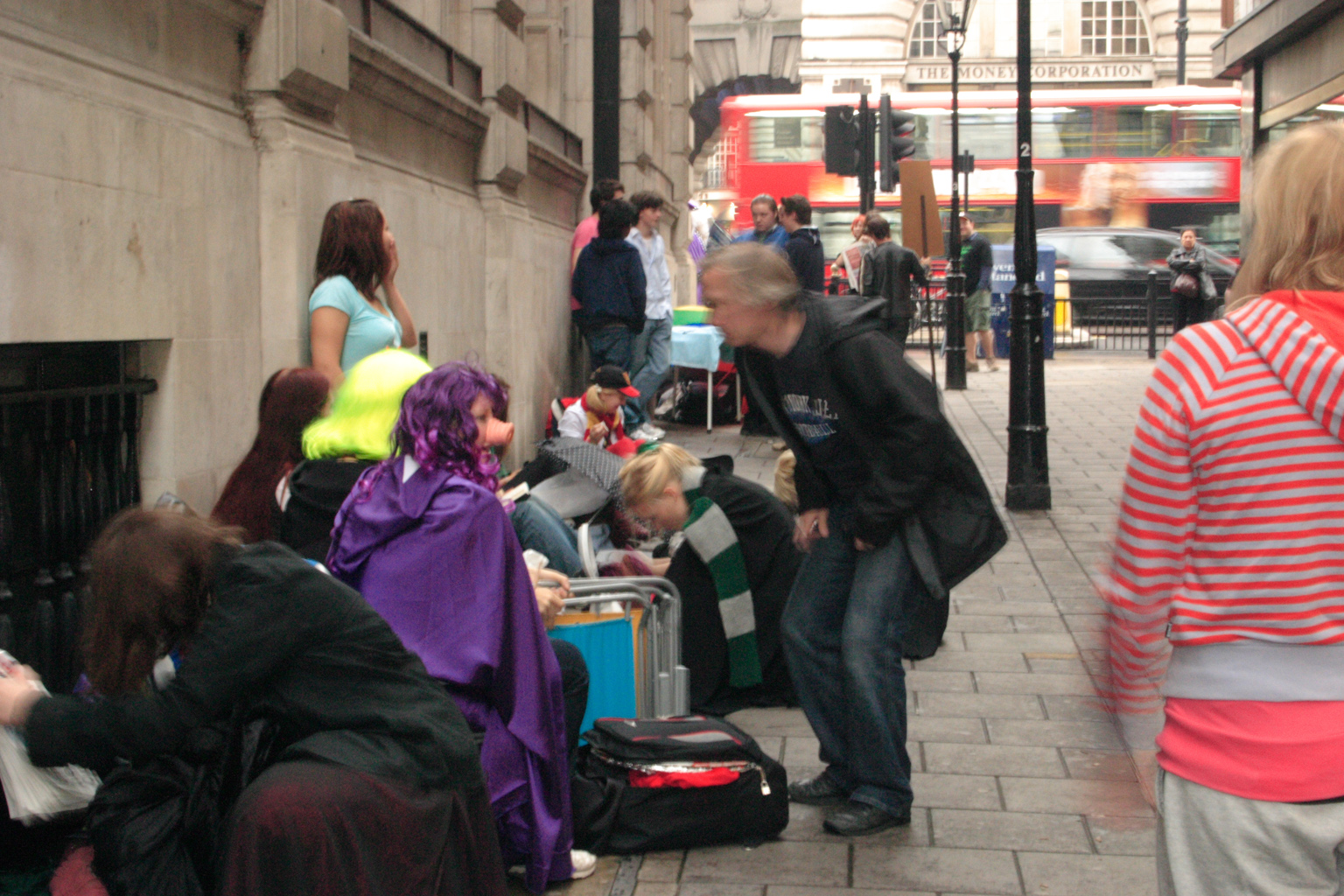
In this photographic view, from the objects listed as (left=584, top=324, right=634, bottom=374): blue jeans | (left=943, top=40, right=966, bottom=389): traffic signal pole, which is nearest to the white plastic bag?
(left=584, top=324, right=634, bottom=374): blue jeans

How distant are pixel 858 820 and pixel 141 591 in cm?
234

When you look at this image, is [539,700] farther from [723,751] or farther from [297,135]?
[297,135]

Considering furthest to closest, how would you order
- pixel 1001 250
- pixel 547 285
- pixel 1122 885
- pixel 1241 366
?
pixel 1001 250, pixel 547 285, pixel 1122 885, pixel 1241 366

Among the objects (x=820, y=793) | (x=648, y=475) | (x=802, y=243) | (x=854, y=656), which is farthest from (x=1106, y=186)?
(x=854, y=656)

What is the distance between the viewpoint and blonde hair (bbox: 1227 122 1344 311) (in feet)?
7.03

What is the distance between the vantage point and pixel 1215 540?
223cm

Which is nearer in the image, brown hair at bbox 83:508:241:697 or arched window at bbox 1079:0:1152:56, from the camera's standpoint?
brown hair at bbox 83:508:241:697

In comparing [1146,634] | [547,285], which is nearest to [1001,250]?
[547,285]

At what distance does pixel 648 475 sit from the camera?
532 cm

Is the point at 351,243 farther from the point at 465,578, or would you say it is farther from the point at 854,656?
the point at 854,656

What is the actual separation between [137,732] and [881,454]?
2.16m

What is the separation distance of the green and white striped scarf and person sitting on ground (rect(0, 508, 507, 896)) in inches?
100

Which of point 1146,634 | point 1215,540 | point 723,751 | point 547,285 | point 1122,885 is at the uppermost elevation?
point 547,285

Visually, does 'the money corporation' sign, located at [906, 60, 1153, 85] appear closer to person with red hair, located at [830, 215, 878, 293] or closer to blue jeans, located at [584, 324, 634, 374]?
person with red hair, located at [830, 215, 878, 293]
